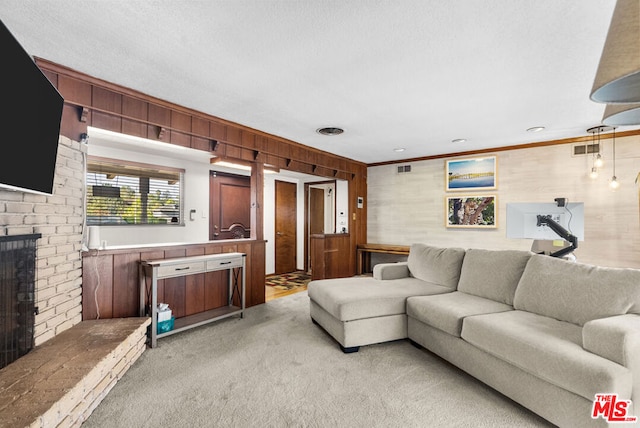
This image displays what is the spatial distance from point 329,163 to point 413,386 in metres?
3.94

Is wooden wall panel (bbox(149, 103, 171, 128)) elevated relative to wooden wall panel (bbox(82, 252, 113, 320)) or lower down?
elevated

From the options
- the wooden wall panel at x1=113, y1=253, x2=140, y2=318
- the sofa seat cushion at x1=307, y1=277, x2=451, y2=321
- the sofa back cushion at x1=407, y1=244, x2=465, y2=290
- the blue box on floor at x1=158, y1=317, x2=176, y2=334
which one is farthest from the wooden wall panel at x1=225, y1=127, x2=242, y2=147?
the sofa back cushion at x1=407, y1=244, x2=465, y2=290

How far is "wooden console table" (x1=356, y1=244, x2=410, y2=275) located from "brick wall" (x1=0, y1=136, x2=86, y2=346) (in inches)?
177

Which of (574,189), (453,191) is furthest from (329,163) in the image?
(574,189)

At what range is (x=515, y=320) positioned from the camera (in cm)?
219

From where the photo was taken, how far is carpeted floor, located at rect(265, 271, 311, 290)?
546 cm

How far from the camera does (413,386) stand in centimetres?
218

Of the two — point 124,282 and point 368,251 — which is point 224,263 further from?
point 368,251

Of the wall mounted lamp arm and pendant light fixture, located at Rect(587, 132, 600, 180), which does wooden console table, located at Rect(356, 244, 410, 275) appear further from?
pendant light fixture, located at Rect(587, 132, 600, 180)

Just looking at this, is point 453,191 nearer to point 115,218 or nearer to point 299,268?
point 299,268

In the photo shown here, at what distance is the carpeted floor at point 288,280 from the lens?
17.9 feet

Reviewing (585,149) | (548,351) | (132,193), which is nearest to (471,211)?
(585,149)

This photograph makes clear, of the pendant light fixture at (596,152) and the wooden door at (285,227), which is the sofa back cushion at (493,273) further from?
the wooden door at (285,227)

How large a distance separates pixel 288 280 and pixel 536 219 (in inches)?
164
